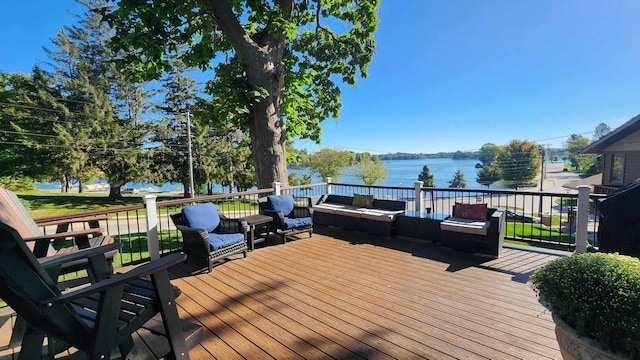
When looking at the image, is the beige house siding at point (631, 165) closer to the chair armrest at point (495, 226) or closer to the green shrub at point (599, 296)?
the chair armrest at point (495, 226)

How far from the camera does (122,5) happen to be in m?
4.47

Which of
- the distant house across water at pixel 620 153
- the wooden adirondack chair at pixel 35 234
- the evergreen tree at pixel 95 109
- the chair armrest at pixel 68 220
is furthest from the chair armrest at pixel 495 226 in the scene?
the evergreen tree at pixel 95 109

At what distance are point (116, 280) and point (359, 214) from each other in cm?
445

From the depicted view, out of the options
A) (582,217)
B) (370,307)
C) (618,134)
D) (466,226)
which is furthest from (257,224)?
(618,134)

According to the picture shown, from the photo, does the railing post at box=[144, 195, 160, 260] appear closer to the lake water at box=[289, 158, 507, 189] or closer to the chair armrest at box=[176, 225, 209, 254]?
the chair armrest at box=[176, 225, 209, 254]

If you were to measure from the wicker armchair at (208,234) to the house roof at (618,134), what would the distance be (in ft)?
44.1

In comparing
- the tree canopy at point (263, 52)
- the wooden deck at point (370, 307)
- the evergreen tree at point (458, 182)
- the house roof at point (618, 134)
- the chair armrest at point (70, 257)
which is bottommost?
the evergreen tree at point (458, 182)

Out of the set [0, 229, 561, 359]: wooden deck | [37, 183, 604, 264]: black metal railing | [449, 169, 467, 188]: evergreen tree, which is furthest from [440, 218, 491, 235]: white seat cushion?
[449, 169, 467, 188]: evergreen tree

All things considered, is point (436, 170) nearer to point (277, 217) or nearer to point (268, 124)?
point (268, 124)

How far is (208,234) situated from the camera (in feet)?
13.1

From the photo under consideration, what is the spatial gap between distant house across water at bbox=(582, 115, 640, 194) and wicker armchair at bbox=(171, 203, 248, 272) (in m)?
11.8

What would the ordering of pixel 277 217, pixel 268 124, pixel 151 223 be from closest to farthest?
pixel 151 223 < pixel 277 217 < pixel 268 124

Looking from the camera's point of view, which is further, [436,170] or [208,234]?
[436,170]

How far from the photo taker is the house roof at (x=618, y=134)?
965 cm
